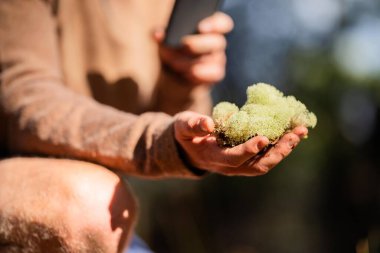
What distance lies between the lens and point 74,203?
0.79 meters

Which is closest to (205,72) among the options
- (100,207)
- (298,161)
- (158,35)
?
(158,35)

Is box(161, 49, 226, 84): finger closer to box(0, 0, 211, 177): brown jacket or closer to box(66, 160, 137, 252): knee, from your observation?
box(0, 0, 211, 177): brown jacket

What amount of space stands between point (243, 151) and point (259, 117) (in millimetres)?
47

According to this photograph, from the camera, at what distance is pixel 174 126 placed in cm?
77

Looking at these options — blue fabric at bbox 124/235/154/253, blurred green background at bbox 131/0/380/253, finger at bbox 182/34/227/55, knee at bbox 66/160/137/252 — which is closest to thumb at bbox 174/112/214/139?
knee at bbox 66/160/137/252

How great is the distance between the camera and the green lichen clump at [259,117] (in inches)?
25.7

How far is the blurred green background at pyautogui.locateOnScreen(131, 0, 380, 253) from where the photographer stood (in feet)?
14.4

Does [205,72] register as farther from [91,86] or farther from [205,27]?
[91,86]

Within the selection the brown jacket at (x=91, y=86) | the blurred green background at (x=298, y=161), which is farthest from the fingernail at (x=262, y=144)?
the blurred green background at (x=298, y=161)

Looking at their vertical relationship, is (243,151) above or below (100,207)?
above

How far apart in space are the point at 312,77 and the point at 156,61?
435cm

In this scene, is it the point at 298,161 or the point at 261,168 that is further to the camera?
the point at 298,161

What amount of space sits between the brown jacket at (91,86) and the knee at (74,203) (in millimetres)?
52

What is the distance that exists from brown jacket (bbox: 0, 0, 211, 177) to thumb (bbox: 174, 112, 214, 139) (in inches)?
2.0
